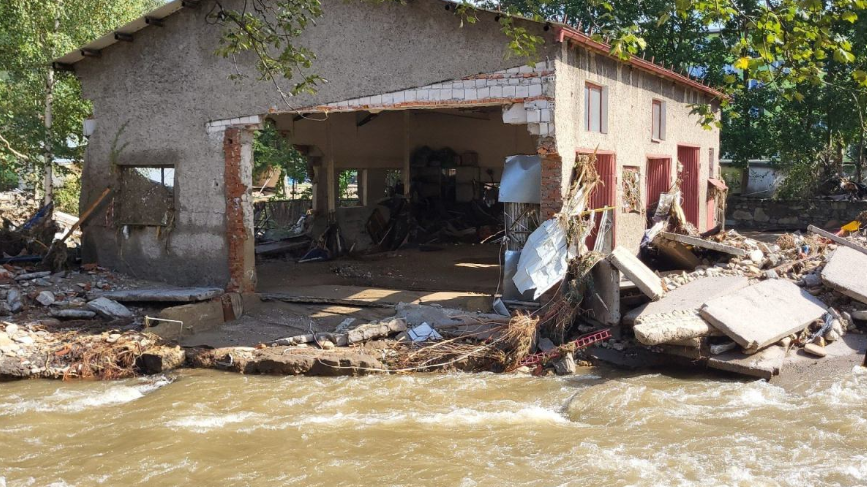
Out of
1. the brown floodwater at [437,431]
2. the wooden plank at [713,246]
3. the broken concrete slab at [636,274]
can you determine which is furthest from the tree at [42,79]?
the wooden plank at [713,246]

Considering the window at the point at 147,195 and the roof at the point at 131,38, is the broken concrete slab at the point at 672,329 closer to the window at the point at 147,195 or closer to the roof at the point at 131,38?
the roof at the point at 131,38

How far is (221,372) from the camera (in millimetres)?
10406

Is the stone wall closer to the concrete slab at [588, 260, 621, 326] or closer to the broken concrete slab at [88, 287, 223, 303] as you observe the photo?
the concrete slab at [588, 260, 621, 326]

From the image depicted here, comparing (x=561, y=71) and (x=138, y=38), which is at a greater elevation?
(x=138, y=38)

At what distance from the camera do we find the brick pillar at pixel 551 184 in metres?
11.0

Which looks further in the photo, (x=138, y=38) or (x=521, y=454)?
(x=138, y=38)

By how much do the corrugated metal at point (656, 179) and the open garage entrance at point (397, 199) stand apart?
3.03m

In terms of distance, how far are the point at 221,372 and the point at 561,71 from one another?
6027 millimetres

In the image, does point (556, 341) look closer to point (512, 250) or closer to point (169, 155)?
point (512, 250)

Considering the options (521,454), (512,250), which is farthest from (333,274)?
(521,454)

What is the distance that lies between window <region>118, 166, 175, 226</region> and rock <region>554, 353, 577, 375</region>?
699cm

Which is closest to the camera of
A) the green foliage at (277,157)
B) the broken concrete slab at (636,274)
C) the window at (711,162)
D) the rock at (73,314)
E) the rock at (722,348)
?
the rock at (722,348)

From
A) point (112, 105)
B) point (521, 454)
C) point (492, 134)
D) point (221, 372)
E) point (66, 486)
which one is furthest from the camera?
point (492, 134)

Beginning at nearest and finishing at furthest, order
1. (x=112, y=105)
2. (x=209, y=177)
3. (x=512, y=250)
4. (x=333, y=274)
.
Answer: (x=512, y=250) → (x=209, y=177) → (x=112, y=105) → (x=333, y=274)
